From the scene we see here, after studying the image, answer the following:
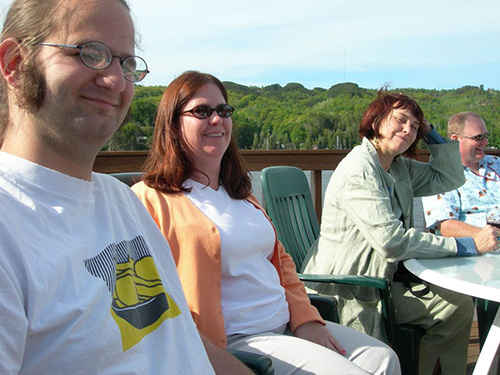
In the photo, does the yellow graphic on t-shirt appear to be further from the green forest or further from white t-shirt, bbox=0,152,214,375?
the green forest

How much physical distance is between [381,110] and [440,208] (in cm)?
79

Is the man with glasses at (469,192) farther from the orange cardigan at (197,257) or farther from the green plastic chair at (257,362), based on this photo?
the green plastic chair at (257,362)

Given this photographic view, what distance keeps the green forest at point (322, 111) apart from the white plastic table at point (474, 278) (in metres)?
1.06

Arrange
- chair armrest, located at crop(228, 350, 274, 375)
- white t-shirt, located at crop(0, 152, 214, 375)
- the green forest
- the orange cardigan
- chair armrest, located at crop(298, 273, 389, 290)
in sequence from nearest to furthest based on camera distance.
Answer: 1. white t-shirt, located at crop(0, 152, 214, 375)
2. chair armrest, located at crop(228, 350, 274, 375)
3. the orange cardigan
4. chair armrest, located at crop(298, 273, 389, 290)
5. the green forest

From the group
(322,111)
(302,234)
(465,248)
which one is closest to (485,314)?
(465,248)

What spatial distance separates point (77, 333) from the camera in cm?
80

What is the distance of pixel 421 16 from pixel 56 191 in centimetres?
623

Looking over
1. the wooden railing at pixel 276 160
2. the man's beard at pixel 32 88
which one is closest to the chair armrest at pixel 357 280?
the wooden railing at pixel 276 160

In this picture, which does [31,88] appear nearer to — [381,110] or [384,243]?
[384,243]

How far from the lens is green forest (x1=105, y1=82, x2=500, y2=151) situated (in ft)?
10.2

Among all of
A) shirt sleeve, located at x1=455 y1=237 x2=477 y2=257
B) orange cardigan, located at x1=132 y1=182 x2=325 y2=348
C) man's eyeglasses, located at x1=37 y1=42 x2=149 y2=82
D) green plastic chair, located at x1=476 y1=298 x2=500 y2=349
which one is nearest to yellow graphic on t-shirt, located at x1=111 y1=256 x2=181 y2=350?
man's eyeglasses, located at x1=37 y1=42 x2=149 y2=82

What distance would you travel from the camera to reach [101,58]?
0.97 meters

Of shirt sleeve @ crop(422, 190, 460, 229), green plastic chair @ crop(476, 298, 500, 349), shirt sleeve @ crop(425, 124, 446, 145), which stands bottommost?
green plastic chair @ crop(476, 298, 500, 349)

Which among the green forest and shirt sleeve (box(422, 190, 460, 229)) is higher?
the green forest
